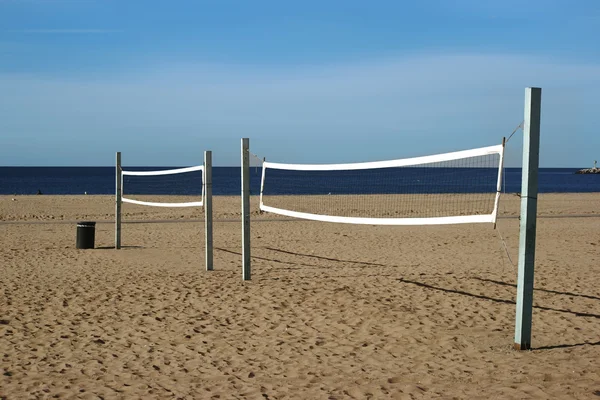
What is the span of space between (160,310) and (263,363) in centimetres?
224

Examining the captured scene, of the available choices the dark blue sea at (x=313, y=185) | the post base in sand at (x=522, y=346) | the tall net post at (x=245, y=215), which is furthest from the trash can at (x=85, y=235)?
the dark blue sea at (x=313, y=185)

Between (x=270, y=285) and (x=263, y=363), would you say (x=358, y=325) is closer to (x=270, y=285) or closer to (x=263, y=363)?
(x=263, y=363)

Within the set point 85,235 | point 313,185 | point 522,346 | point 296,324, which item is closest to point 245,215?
point 296,324

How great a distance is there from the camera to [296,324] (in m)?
6.84

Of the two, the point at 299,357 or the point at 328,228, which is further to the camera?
the point at 328,228

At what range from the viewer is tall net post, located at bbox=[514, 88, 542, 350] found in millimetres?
5590

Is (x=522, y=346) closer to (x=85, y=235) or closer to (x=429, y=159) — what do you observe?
(x=429, y=159)

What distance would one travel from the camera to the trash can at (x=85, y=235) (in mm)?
13266

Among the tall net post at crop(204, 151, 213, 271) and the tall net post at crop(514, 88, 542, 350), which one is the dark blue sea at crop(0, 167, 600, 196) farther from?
the tall net post at crop(514, 88, 542, 350)

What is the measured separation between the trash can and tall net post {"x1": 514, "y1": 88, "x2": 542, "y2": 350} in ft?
31.6

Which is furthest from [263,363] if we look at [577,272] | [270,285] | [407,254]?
[407,254]

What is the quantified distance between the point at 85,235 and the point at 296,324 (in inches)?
304

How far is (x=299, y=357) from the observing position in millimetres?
5766

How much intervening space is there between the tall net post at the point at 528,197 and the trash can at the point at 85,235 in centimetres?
963
